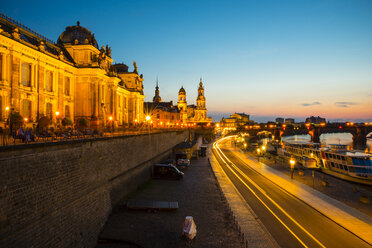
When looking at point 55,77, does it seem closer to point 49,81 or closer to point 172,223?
point 49,81

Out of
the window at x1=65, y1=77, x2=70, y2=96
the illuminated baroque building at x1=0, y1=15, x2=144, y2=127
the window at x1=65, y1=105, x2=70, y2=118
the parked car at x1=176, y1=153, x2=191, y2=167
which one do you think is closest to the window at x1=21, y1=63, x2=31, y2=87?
the illuminated baroque building at x1=0, y1=15, x2=144, y2=127

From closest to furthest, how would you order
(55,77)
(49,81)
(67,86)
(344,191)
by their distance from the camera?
(344,191) → (49,81) → (55,77) → (67,86)

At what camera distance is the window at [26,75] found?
28.0 meters

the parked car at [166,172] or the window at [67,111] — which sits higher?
the window at [67,111]

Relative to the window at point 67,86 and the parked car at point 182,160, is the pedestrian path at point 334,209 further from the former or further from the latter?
the window at point 67,86

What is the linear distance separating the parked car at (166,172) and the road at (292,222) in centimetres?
841

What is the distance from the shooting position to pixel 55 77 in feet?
110

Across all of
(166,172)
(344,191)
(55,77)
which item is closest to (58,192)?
(166,172)

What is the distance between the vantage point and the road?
1515cm

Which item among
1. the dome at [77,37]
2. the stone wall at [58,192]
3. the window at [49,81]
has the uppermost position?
the dome at [77,37]

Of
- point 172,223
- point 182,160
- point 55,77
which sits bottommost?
point 172,223

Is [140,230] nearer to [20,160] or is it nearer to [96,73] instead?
[20,160]

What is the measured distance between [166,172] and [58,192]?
63.8 ft

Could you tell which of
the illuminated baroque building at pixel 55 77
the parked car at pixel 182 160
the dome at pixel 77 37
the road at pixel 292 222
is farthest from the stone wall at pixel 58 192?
the dome at pixel 77 37
